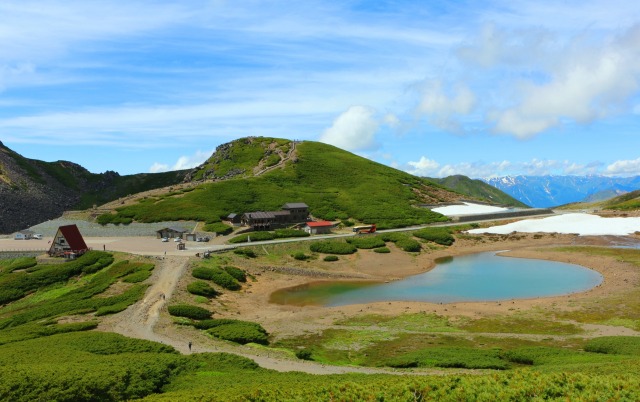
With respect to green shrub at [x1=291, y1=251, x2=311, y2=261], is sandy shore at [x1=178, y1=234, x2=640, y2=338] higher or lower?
lower

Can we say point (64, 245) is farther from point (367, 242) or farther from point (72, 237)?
point (367, 242)

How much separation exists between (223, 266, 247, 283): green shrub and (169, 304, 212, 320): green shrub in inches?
697

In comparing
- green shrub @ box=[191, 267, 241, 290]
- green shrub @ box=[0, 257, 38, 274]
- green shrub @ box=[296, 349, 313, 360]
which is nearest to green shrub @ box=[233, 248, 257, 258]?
green shrub @ box=[191, 267, 241, 290]

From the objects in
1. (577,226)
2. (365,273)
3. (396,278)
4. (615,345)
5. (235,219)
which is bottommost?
(615,345)

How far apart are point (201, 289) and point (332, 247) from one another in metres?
35.7

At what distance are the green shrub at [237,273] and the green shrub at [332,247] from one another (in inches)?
817

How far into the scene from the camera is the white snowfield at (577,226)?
108500 mm

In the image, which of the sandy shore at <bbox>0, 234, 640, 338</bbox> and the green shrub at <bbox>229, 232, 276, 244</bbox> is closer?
the sandy shore at <bbox>0, 234, 640, 338</bbox>

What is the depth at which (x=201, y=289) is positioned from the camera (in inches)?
2318


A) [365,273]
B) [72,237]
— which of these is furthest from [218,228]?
[365,273]

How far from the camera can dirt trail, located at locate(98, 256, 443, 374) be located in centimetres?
3353

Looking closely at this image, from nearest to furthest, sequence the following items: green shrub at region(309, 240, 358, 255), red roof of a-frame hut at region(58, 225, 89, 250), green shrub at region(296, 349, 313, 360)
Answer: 1. green shrub at region(296, 349, 313, 360)
2. red roof of a-frame hut at region(58, 225, 89, 250)
3. green shrub at region(309, 240, 358, 255)

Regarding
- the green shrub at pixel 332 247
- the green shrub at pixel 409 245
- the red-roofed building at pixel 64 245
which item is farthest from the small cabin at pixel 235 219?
the green shrub at pixel 409 245

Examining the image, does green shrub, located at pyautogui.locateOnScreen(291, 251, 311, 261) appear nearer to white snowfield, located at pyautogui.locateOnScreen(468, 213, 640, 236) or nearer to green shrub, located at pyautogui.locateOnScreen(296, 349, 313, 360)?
green shrub, located at pyautogui.locateOnScreen(296, 349, 313, 360)
